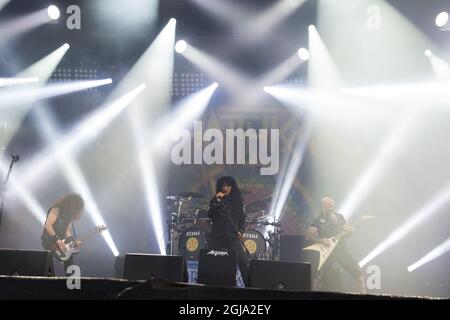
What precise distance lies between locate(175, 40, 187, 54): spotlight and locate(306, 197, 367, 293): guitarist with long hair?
2924 millimetres

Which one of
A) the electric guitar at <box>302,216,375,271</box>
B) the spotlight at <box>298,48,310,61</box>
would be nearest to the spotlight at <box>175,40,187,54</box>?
the spotlight at <box>298,48,310,61</box>

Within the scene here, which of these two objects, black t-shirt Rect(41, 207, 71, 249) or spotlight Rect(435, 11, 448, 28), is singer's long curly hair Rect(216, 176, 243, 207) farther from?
spotlight Rect(435, 11, 448, 28)

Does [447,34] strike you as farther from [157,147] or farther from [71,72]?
[71,72]

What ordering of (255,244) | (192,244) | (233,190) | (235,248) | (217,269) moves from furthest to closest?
(192,244) → (255,244) → (233,190) → (235,248) → (217,269)

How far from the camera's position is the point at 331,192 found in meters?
8.68

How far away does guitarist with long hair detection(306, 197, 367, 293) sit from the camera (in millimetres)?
7727

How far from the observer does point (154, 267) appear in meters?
4.03

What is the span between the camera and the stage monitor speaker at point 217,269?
4.32 meters

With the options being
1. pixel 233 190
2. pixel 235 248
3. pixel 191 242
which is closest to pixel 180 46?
pixel 233 190

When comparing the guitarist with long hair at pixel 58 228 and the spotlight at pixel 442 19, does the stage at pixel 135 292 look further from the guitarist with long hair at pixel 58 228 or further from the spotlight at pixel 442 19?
A: the spotlight at pixel 442 19

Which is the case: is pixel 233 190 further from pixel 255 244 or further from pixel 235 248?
pixel 255 244

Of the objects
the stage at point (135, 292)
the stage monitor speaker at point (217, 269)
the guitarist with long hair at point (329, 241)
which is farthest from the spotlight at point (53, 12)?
the stage at point (135, 292)

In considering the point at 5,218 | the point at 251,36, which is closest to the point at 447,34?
the point at 251,36

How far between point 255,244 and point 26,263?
4340 mm
